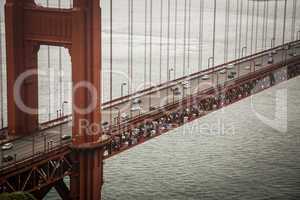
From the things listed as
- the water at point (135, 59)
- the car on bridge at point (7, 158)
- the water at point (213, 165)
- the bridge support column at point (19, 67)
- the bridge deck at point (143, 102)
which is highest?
the bridge support column at point (19, 67)

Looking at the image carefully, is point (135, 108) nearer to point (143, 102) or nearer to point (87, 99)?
point (143, 102)

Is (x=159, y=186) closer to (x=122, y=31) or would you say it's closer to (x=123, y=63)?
(x=123, y=63)

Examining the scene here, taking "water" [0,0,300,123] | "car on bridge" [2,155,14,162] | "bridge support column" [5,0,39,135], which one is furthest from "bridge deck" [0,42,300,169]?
"water" [0,0,300,123]

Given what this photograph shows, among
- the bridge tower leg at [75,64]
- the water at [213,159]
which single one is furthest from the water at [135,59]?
the bridge tower leg at [75,64]

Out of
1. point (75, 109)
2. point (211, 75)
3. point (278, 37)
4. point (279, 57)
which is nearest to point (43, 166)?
point (75, 109)

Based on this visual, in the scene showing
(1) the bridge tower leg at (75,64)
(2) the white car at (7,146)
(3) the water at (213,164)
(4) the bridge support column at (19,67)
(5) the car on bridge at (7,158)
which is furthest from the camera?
(3) the water at (213,164)

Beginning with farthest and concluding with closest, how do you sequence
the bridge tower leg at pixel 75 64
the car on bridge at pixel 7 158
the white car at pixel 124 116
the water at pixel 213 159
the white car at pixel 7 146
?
the water at pixel 213 159 → the white car at pixel 124 116 → the white car at pixel 7 146 → the bridge tower leg at pixel 75 64 → the car on bridge at pixel 7 158

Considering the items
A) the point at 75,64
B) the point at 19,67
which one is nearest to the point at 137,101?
the point at 19,67

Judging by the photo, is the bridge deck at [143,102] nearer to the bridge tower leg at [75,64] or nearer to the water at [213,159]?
the bridge tower leg at [75,64]
